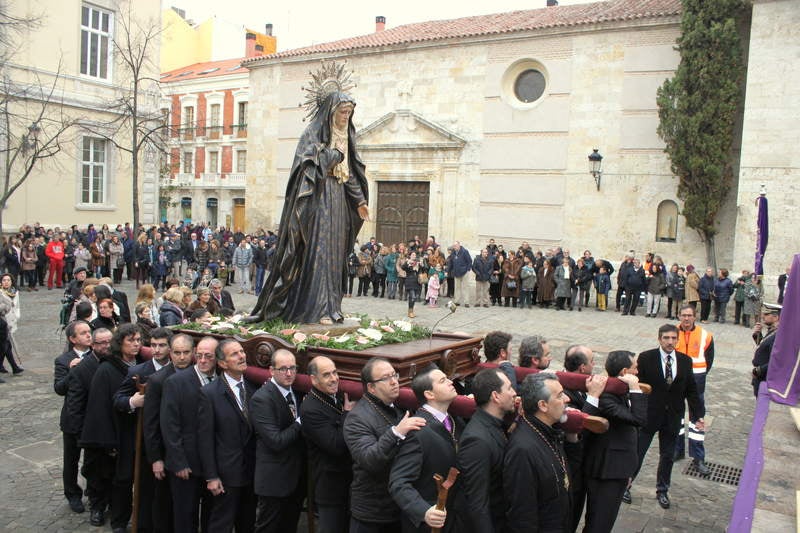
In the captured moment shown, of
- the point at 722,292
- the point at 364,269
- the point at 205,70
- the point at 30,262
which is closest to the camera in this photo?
the point at 722,292

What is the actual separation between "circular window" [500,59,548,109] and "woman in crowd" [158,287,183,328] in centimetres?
1654

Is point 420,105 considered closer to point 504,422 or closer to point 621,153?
point 621,153

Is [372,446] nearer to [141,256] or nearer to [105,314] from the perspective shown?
[105,314]

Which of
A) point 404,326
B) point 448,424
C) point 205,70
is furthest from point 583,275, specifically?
point 205,70

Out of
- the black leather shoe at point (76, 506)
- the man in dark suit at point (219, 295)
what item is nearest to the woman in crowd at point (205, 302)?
the man in dark suit at point (219, 295)

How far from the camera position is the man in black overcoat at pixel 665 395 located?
19.2 feet

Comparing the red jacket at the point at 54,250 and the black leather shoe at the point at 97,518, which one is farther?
the red jacket at the point at 54,250

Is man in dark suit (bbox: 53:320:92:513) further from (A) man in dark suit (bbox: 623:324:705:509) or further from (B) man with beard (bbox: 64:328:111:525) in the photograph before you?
(A) man in dark suit (bbox: 623:324:705:509)

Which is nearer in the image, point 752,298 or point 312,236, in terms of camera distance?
point 312,236

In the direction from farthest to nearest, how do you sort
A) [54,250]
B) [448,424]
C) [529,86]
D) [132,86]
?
[132,86], [529,86], [54,250], [448,424]

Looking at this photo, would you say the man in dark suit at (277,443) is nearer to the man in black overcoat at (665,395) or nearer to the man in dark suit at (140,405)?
the man in dark suit at (140,405)

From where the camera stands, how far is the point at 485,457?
344 centimetres

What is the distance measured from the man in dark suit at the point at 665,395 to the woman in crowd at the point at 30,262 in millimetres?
17010

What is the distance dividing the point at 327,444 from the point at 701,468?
4.33 metres
